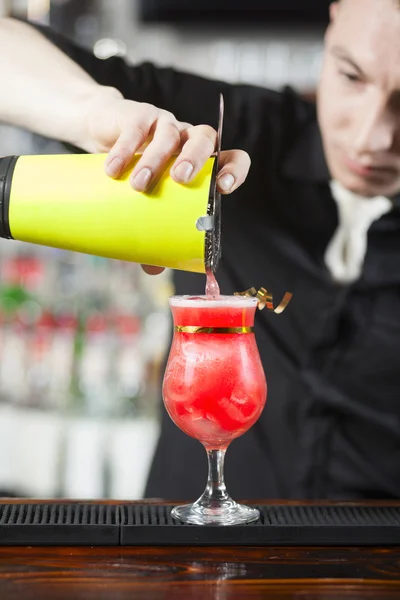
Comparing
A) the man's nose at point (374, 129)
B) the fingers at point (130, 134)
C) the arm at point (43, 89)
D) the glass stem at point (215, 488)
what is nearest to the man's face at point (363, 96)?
the man's nose at point (374, 129)

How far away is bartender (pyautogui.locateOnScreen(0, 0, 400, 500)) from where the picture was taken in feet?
7.03

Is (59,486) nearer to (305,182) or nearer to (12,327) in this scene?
(12,327)

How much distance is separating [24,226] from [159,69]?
3.14 ft

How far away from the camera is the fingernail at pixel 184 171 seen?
1.30 metres

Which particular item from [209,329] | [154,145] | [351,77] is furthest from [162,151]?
[351,77]

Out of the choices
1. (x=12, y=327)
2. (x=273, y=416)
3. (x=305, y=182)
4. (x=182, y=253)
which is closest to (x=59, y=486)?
(x=12, y=327)

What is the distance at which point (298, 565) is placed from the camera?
118 centimetres

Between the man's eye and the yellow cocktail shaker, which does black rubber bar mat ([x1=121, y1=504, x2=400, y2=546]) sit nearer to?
the yellow cocktail shaker

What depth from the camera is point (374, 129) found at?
2115 mm

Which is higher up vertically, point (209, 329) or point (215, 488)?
point (209, 329)

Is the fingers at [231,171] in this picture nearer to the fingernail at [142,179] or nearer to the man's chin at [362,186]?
the fingernail at [142,179]

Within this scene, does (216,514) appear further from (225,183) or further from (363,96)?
(363,96)

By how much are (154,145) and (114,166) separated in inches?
2.8

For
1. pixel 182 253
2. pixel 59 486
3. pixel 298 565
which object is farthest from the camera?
pixel 59 486
